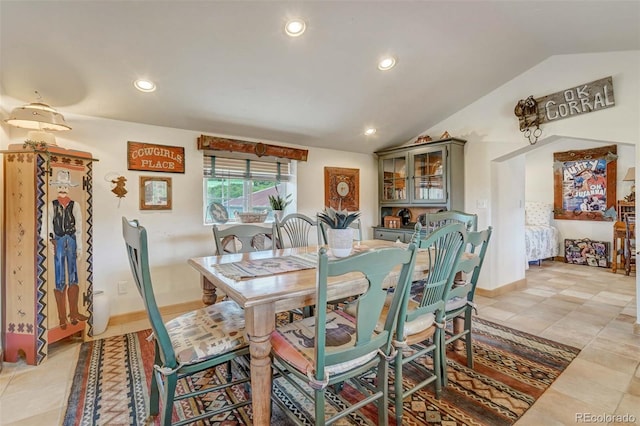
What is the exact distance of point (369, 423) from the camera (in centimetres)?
160

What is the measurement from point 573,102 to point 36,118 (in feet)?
15.0

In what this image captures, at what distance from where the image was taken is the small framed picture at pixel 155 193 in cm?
294

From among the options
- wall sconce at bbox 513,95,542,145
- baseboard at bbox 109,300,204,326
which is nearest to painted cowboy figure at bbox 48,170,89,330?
baseboard at bbox 109,300,204,326

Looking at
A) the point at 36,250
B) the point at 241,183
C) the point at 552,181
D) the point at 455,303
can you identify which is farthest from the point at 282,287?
the point at 552,181

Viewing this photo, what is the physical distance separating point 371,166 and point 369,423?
11.9 ft

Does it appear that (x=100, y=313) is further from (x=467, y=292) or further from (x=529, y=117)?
(x=529, y=117)

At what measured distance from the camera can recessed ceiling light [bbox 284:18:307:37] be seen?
6.82 ft

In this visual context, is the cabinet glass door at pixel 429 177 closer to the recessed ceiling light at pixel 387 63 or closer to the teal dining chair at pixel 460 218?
the teal dining chair at pixel 460 218

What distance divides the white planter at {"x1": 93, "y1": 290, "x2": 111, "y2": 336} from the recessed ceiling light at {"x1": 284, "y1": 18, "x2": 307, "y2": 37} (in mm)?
2710

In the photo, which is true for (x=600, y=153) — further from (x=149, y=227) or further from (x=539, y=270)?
(x=149, y=227)

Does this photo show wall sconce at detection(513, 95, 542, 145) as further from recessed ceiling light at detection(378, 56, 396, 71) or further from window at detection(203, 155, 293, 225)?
window at detection(203, 155, 293, 225)

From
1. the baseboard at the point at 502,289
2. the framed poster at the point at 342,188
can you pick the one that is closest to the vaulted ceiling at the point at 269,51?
the framed poster at the point at 342,188

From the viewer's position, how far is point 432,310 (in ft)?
5.60

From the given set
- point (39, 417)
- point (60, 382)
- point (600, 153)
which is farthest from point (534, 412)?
point (600, 153)
